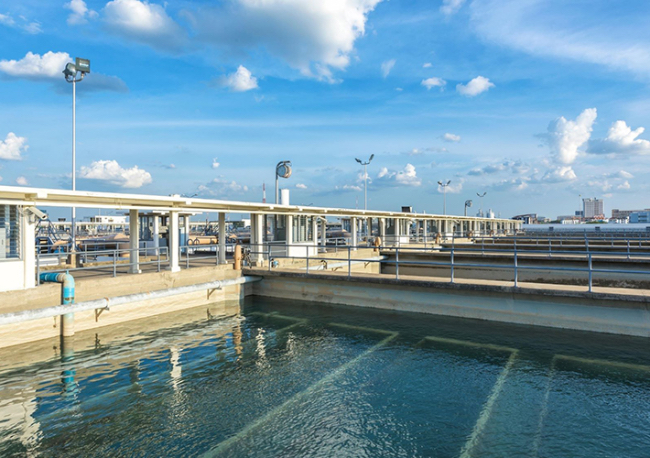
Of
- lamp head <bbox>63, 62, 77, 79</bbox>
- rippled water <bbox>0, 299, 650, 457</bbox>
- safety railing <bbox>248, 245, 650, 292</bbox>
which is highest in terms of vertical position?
lamp head <bbox>63, 62, 77, 79</bbox>

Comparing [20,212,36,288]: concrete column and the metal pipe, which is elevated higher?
[20,212,36,288]: concrete column

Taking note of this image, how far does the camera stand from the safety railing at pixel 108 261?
1379 cm

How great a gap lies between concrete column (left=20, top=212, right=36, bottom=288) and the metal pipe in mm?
1544

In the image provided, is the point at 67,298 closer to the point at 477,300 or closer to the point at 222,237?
the point at 222,237

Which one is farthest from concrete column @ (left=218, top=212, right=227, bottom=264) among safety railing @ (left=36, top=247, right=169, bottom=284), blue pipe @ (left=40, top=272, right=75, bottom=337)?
blue pipe @ (left=40, top=272, right=75, bottom=337)

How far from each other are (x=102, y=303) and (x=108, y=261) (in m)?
7.50

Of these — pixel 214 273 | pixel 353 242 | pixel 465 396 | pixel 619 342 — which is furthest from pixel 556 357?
pixel 353 242

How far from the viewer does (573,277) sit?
68.3ft

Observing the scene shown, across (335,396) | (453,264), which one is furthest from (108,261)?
(453,264)

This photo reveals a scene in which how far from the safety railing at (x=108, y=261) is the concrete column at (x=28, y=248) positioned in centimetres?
17

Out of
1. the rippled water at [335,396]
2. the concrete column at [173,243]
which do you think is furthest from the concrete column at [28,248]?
the concrete column at [173,243]

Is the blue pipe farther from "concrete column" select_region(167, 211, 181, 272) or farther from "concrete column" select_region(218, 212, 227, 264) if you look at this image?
"concrete column" select_region(218, 212, 227, 264)

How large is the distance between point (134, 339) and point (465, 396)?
9.20 meters

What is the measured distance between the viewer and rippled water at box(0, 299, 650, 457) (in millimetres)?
6215
